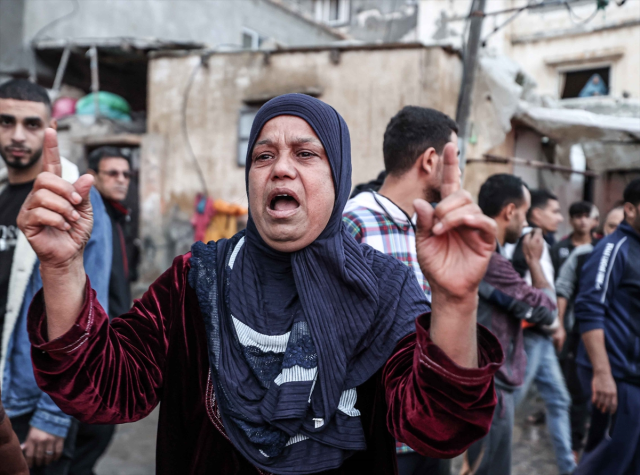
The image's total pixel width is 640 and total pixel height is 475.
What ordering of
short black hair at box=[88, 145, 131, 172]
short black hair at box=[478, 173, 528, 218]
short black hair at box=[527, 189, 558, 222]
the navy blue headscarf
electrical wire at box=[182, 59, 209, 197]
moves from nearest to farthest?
the navy blue headscarf → short black hair at box=[478, 173, 528, 218] → short black hair at box=[88, 145, 131, 172] → short black hair at box=[527, 189, 558, 222] → electrical wire at box=[182, 59, 209, 197]

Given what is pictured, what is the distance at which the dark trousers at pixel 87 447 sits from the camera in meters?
3.34

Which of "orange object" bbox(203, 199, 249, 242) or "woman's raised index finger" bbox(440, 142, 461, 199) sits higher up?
"woman's raised index finger" bbox(440, 142, 461, 199)

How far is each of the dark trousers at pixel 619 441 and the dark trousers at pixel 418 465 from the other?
3.98 feet

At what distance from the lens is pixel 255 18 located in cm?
1661

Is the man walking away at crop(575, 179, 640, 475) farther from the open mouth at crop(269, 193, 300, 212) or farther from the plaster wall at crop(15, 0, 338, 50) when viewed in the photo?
the plaster wall at crop(15, 0, 338, 50)

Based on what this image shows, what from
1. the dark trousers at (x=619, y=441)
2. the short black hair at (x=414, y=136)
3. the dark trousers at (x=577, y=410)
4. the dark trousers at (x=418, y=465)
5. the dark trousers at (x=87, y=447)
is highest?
the short black hair at (x=414, y=136)

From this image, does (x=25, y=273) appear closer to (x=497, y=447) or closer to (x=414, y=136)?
(x=414, y=136)

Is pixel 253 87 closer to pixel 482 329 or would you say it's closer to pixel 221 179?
pixel 221 179

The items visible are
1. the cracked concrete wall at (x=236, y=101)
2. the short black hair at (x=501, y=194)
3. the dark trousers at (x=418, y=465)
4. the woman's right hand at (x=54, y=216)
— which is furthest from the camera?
the cracked concrete wall at (x=236, y=101)

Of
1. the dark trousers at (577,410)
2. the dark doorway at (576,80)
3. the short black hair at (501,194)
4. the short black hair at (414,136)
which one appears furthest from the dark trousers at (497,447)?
the dark doorway at (576,80)

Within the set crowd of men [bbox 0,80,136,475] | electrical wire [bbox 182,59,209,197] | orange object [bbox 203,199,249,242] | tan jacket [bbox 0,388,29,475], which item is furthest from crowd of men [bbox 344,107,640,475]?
electrical wire [bbox 182,59,209,197]

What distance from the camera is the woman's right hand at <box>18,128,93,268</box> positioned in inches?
50.6

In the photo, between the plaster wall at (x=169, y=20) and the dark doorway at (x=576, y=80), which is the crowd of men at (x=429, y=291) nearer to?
the plaster wall at (x=169, y=20)

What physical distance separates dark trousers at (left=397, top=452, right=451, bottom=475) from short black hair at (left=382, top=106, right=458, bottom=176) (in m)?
1.25
